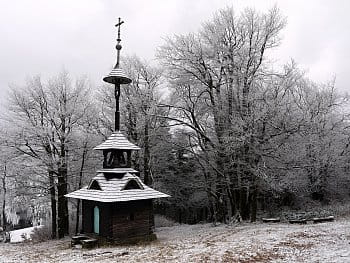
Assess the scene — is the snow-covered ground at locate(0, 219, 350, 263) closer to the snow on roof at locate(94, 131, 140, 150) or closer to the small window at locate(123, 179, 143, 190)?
the small window at locate(123, 179, 143, 190)

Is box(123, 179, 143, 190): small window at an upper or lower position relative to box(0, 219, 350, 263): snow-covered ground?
upper

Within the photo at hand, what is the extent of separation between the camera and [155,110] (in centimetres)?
2292

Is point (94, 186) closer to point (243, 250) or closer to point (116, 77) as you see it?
point (116, 77)

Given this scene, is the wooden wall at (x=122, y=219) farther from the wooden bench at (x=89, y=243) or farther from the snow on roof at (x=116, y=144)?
the snow on roof at (x=116, y=144)

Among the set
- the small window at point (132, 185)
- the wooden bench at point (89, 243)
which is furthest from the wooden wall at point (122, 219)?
the small window at point (132, 185)

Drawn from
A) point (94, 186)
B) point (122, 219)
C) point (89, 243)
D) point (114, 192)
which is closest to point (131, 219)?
point (122, 219)

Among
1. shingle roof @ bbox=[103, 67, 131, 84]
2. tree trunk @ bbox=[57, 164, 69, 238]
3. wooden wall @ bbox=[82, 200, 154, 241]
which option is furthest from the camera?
tree trunk @ bbox=[57, 164, 69, 238]

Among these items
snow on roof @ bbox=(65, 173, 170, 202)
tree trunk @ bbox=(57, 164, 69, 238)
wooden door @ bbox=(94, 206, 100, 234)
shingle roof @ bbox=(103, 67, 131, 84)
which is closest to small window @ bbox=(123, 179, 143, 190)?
snow on roof @ bbox=(65, 173, 170, 202)

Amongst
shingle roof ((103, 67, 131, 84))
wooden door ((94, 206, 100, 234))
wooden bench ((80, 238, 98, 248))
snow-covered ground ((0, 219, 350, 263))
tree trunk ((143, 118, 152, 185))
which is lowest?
wooden bench ((80, 238, 98, 248))

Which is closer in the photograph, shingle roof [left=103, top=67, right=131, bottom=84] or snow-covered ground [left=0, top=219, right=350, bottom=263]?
snow-covered ground [left=0, top=219, right=350, bottom=263]

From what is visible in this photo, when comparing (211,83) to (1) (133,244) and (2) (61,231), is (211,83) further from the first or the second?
(2) (61,231)

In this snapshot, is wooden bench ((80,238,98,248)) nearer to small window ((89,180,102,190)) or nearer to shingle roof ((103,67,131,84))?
small window ((89,180,102,190))

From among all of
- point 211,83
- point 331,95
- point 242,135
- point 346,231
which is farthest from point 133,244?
point 331,95

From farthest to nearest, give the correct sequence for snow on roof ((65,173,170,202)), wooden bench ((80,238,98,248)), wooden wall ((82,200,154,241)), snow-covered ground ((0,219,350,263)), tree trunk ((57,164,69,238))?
tree trunk ((57,164,69,238))
wooden wall ((82,200,154,241))
wooden bench ((80,238,98,248))
snow on roof ((65,173,170,202))
snow-covered ground ((0,219,350,263))
